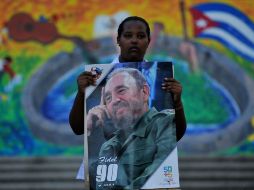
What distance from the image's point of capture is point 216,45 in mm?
10164

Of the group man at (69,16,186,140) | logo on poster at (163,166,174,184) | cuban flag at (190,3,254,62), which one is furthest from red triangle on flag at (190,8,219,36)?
logo on poster at (163,166,174,184)

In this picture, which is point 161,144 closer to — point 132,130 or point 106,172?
point 132,130

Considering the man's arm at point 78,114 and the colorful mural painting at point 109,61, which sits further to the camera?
the colorful mural painting at point 109,61

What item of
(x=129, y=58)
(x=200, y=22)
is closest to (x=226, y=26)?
(x=200, y=22)

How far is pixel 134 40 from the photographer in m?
3.05

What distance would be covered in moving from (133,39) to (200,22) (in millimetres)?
7372

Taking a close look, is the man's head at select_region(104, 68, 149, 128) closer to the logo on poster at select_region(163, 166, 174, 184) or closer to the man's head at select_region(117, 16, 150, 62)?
the man's head at select_region(117, 16, 150, 62)

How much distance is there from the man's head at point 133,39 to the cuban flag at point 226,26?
722 centimetres

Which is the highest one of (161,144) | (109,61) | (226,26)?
(226,26)

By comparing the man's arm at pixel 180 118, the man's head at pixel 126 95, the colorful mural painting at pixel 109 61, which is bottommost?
the man's arm at pixel 180 118

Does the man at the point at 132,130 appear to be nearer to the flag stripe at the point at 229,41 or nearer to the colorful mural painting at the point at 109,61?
the colorful mural painting at the point at 109,61

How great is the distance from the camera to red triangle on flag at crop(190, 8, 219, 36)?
10.2 m

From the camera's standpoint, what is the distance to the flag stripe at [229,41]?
33.2 feet

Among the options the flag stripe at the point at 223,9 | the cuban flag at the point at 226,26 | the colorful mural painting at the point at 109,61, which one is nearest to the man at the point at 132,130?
the colorful mural painting at the point at 109,61
